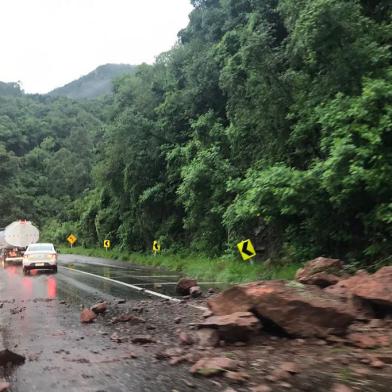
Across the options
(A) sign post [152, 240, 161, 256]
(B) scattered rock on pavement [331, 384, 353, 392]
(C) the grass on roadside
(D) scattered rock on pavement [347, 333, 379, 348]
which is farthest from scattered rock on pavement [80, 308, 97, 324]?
(A) sign post [152, 240, 161, 256]

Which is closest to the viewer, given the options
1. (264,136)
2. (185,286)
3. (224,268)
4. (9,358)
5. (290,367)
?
(290,367)

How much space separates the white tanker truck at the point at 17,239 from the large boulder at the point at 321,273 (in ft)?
Result: 98.9

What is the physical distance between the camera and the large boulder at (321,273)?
9695 millimetres

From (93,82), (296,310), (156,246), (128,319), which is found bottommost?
(128,319)

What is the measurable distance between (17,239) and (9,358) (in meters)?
32.8

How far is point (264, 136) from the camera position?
62.1ft

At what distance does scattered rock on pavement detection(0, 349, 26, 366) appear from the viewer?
647 centimetres

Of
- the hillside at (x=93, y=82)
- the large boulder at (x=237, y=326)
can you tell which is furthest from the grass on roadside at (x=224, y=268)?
the hillside at (x=93, y=82)

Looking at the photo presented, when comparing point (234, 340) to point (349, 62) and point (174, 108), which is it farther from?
point (174, 108)

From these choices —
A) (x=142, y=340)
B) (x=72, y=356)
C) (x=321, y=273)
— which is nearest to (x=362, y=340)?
(x=142, y=340)

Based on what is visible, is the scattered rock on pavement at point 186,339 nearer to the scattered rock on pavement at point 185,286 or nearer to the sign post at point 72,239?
the scattered rock on pavement at point 185,286

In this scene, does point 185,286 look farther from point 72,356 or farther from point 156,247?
point 156,247

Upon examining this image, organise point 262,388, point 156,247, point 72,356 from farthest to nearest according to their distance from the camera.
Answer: point 156,247, point 72,356, point 262,388

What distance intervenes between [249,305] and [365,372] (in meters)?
2.20
